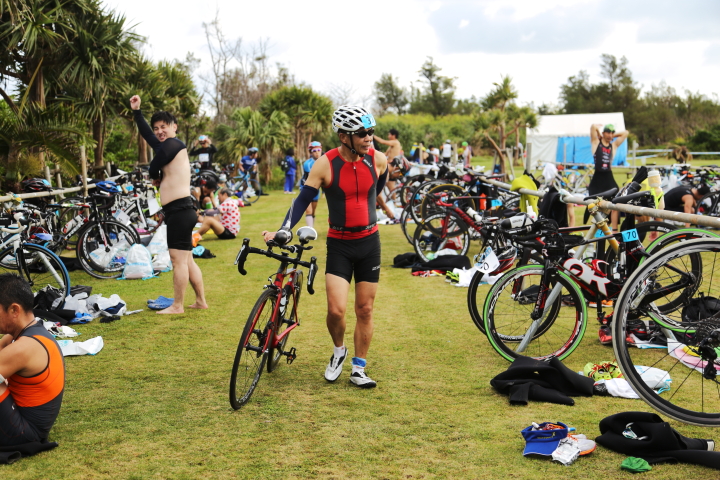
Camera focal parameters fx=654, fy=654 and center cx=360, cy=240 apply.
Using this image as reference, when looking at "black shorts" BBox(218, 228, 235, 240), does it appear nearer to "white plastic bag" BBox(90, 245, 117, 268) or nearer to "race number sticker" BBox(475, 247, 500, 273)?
"white plastic bag" BBox(90, 245, 117, 268)

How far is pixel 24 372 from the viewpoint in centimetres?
346

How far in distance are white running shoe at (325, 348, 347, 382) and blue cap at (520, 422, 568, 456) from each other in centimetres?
153

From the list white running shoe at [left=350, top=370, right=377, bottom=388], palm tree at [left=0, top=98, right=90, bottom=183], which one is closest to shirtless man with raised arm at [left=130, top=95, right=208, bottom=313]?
white running shoe at [left=350, top=370, right=377, bottom=388]

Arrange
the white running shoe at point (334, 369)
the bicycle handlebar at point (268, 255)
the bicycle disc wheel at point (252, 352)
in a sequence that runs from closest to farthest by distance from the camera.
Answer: the bicycle disc wheel at point (252, 352) → the bicycle handlebar at point (268, 255) → the white running shoe at point (334, 369)

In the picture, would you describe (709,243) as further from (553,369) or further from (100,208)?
(100,208)

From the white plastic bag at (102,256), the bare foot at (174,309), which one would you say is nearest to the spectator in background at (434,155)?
the white plastic bag at (102,256)

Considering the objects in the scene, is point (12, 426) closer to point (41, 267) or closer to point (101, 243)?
point (41, 267)

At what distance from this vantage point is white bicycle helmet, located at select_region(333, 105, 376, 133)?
14.0ft

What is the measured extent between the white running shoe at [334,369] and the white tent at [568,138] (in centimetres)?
3867

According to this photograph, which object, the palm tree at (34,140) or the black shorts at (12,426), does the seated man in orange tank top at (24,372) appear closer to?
the black shorts at (12,426)

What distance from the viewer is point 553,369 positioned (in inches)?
175

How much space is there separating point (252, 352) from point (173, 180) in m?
2.67

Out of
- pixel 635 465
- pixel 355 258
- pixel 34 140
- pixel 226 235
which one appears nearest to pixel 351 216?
pixel 355 258

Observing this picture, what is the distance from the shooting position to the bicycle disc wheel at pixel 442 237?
9.46 meters
